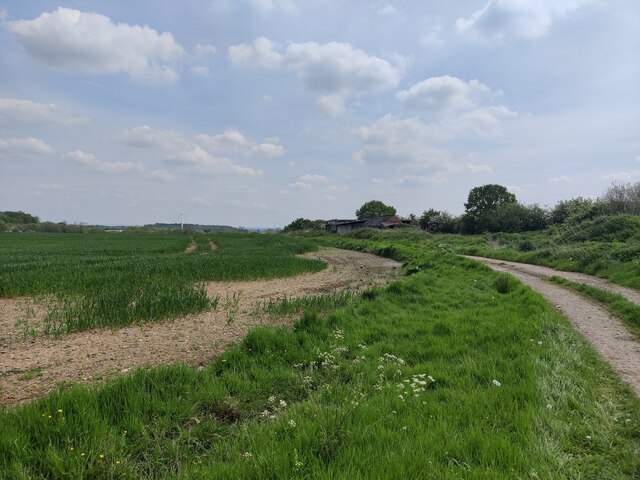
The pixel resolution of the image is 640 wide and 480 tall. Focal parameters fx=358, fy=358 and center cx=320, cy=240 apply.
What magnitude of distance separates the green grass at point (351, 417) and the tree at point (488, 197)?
7370 centimetres

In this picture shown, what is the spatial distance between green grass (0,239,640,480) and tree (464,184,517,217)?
242 ft

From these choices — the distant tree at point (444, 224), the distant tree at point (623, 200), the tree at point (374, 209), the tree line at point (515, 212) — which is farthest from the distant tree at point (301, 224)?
the distant tree at point (623, 200)

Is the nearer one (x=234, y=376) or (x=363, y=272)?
(x=234, y=376)

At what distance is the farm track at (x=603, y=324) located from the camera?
596cm

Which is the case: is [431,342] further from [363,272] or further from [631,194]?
[631,194]

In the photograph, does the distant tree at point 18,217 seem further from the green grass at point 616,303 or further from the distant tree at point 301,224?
the green grass at point 616,303

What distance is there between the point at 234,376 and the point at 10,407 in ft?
9.97

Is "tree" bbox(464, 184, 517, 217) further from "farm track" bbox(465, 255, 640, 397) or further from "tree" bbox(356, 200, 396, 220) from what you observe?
"farm track" bbox(465, 255, 640, 397)

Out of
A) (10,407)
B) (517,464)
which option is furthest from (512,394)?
(10,407)

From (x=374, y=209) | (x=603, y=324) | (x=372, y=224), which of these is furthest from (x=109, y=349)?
(x=374, y=209)

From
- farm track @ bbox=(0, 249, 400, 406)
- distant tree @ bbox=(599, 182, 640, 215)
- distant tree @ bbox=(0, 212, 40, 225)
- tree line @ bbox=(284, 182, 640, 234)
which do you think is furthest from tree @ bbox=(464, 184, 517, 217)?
distant tree @ bbox=(0, 212, 40, 225)

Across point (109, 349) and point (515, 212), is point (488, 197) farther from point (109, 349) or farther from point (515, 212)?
point (109, 349)

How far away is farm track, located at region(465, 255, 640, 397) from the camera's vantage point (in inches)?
235

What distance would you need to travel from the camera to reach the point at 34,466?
11.6ft
